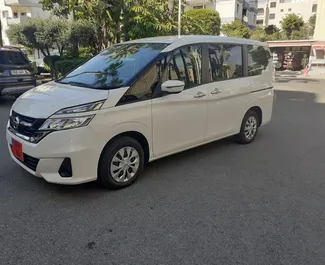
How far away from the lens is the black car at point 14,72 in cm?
837

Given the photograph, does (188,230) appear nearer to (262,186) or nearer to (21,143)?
(262,186)

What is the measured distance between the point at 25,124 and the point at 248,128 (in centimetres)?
375

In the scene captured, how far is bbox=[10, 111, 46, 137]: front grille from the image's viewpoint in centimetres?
312

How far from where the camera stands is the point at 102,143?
3.25 meters

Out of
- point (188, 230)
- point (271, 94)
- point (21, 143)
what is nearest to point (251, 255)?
point (188, 230)

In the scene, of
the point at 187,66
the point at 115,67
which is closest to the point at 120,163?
the point at 115,67

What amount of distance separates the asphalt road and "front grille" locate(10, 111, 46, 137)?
0.73m

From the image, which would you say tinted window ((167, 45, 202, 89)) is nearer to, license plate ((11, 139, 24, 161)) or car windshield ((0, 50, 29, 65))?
license plate ((11, 139, 24, 161))

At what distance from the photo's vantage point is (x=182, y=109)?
156 inches

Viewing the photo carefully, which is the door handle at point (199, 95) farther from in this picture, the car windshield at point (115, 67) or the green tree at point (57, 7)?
the green tree at point (57, 7)

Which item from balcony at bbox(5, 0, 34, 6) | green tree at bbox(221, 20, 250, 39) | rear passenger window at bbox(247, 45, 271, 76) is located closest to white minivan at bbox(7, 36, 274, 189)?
rear passenger window at bbox(247, 45, 271, 76)

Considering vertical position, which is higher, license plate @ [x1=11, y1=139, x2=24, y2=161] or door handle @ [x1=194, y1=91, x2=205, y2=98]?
door handle @ [x1=194, y1=91, x2=205, y2=98]

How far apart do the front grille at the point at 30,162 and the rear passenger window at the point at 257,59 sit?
3.72 metres

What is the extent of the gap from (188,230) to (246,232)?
54 centimetres
